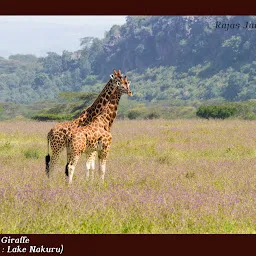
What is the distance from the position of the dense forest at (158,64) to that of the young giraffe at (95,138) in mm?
97526

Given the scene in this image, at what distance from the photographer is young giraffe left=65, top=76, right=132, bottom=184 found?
Answer: 11.1m

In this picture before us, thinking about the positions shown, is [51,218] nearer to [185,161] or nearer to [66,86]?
[185,161]

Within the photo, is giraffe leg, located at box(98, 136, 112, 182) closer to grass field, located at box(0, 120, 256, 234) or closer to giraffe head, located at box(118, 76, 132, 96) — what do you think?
grass field, located at box(0, 120, 256, 234)

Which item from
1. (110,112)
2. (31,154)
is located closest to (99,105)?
(110,112)

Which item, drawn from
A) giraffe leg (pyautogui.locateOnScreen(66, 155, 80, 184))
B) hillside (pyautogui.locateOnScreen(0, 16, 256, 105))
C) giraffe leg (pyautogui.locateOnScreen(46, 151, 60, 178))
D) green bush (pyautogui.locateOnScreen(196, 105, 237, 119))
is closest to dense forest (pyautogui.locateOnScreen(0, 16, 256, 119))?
hillside (pyautogui.locateOnScreen(0, 16, 256, 105))

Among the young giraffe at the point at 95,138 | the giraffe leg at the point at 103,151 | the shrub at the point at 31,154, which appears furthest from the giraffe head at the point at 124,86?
the shrub at the point at 31,154

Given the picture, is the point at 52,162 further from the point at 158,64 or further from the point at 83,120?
the point at 158,64

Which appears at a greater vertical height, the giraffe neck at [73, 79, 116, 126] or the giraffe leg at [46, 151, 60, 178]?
the giraffe neck at [73, 79, 116, 126]

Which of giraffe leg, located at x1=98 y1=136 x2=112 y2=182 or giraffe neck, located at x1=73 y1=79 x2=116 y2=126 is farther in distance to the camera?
giraffe neck, located at x1=73 y1=79 x2=116 y2=126

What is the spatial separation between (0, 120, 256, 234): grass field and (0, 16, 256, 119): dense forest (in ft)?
309

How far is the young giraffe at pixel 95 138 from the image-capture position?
36.4ft

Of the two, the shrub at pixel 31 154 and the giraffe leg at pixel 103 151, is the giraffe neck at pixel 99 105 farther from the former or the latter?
the shrub at pixel 31 154

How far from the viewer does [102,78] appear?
15138 centimetres

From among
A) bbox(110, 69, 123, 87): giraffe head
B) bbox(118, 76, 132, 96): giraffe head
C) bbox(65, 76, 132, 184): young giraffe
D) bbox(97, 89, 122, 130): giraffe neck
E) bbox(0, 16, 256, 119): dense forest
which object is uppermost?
bbox(110, 69, 123, 87): giraffe head
